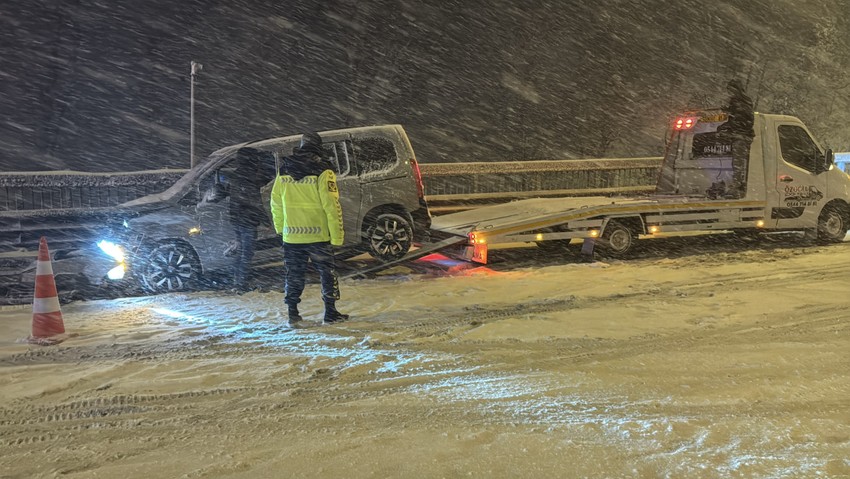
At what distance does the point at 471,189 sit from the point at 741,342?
963 centimetres

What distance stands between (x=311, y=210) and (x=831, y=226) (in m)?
9.35

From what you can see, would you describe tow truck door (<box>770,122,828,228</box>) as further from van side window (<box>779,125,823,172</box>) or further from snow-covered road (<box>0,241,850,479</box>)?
snow-covered road (<box>0,241,850,479</box>)

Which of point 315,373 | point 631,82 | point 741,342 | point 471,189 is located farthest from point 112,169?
point 631,82

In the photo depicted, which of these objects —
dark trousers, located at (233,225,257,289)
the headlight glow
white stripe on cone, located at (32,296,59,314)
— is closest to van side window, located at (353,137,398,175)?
dark trousers, located at (233,225,257,289)

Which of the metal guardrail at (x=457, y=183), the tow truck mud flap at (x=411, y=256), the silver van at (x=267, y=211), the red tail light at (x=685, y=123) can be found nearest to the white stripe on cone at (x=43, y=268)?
the silver van at (x=267, y=211)

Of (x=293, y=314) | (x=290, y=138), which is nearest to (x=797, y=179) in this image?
(x=290, y=138)

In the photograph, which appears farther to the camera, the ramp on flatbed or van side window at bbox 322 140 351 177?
the ramp on flatbed

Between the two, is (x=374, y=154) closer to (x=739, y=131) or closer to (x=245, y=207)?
(x=245, y=207)

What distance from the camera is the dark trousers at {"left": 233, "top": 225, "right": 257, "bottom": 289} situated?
792cm

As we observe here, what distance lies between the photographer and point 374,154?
8.98m

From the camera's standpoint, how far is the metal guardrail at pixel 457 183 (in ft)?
38.5

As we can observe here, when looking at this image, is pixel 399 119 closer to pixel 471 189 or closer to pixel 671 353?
pixel 471 189

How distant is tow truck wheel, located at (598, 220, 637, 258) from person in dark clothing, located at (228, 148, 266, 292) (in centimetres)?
490

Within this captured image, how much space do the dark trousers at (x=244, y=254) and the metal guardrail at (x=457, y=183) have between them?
5.01 meters
